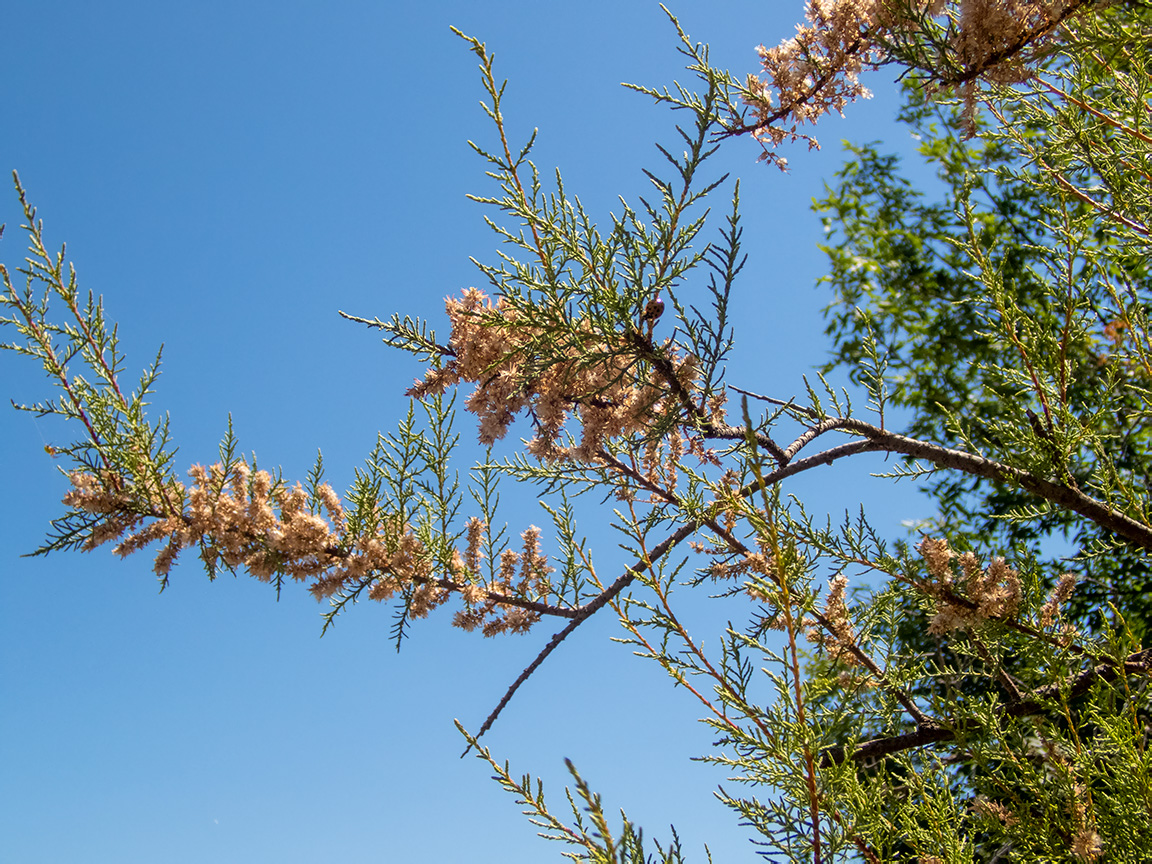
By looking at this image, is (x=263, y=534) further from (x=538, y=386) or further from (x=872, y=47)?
(x=872, y=47)

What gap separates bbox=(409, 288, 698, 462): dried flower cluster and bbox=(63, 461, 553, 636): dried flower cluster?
2.47ft

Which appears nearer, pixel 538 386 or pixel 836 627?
pixel 538 386

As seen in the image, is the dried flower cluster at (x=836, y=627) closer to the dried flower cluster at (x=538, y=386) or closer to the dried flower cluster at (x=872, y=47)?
the dried flower cluster at (x=538, y=386)

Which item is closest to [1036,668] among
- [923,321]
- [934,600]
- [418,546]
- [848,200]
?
[934,600]

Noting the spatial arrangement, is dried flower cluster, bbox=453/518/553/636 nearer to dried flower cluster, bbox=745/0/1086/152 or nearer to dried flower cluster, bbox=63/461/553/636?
dried flower cluster, bbox=63/461/553/636

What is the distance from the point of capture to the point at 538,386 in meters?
2.40

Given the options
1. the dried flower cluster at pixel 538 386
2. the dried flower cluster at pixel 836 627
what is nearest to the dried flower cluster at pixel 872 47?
the dried flower cluster at pixel 538 386

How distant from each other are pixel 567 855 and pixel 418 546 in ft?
4.86

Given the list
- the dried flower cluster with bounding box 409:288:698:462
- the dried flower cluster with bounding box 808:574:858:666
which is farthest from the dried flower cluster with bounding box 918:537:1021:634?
the dried flower cluster with bounding box 409:288:698:462

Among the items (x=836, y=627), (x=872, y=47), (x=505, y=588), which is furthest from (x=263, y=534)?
(x=872, y=47)

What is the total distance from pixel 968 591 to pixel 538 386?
177 centimetres

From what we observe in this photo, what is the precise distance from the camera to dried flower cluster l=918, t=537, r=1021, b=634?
8.55ft

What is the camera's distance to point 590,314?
2.09 m

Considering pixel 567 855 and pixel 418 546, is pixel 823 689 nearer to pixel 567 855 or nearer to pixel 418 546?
pixel 567 855
